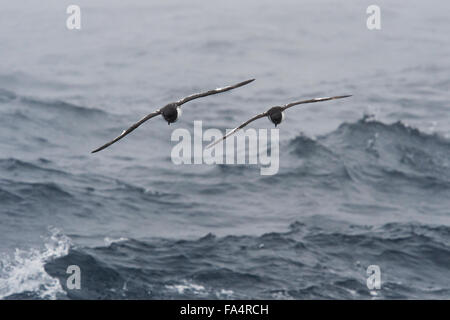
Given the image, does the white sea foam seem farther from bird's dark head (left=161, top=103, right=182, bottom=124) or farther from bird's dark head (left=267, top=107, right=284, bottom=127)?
bird's dark head (left=267, top=107, right=284, bottom=127)

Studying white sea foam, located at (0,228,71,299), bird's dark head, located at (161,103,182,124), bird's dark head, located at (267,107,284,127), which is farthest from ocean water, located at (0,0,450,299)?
bird's dark head, located at (161,103,182,124)

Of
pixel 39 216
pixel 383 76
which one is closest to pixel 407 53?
pixel 383 76

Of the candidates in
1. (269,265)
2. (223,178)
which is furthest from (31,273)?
(223,178)

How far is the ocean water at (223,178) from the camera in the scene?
4528 cm

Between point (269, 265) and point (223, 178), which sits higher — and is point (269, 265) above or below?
below

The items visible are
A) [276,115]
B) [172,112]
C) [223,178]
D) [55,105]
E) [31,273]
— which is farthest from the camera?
[55,105]

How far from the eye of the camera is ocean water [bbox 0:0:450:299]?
45.3 m

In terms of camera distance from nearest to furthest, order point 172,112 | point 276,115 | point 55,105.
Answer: point 172,112, point 276,115, point 55,105

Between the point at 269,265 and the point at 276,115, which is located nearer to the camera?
the point at 276,115

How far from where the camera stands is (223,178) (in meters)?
59.3

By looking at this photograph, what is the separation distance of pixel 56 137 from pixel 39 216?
15.7 meters

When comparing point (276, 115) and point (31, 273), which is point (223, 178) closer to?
point (31, 273)

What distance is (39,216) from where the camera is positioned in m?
50.5

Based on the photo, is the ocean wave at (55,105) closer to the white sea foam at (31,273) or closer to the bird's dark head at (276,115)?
the white sea foam at (31,273)
